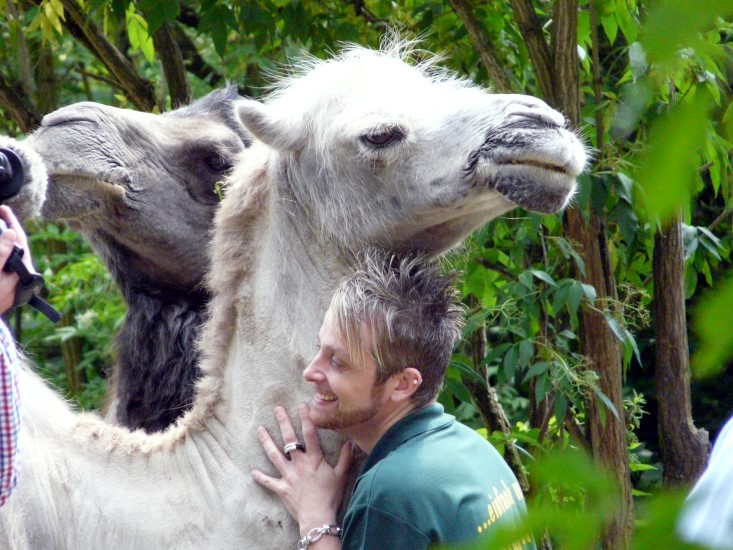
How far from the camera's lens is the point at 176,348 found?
3516 millimetres

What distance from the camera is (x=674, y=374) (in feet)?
12.4

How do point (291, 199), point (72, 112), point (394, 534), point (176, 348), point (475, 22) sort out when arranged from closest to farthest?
point (394, 534), point (291, 199), point (72, 112), point (176, 348), point (475, 22)

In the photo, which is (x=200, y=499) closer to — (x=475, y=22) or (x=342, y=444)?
(x=342, y=444)

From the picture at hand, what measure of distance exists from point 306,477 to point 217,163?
68.4 inches

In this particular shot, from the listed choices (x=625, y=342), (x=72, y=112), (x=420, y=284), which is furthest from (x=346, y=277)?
(x=625, y=342)

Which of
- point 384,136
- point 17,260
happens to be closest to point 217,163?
point 384,136

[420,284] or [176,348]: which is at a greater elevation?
[420,284]

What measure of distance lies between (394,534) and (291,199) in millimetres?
895

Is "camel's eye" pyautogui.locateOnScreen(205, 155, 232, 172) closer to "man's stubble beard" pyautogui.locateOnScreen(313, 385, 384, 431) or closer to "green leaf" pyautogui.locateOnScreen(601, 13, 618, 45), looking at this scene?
"green leaf" pyautogui.locateOnScreen(601, 13, 618, 45)

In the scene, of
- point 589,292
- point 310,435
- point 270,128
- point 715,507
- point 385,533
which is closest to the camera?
point 715,507

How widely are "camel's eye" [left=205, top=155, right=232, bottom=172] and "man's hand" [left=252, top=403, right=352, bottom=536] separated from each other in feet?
5.16

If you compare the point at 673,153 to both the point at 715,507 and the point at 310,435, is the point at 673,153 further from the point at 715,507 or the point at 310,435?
the point at 310,435

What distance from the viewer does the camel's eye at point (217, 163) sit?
373 cm

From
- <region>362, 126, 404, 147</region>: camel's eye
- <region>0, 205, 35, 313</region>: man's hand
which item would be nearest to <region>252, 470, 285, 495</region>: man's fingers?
<region>0, 205, 35, 313</region>: man's hand
